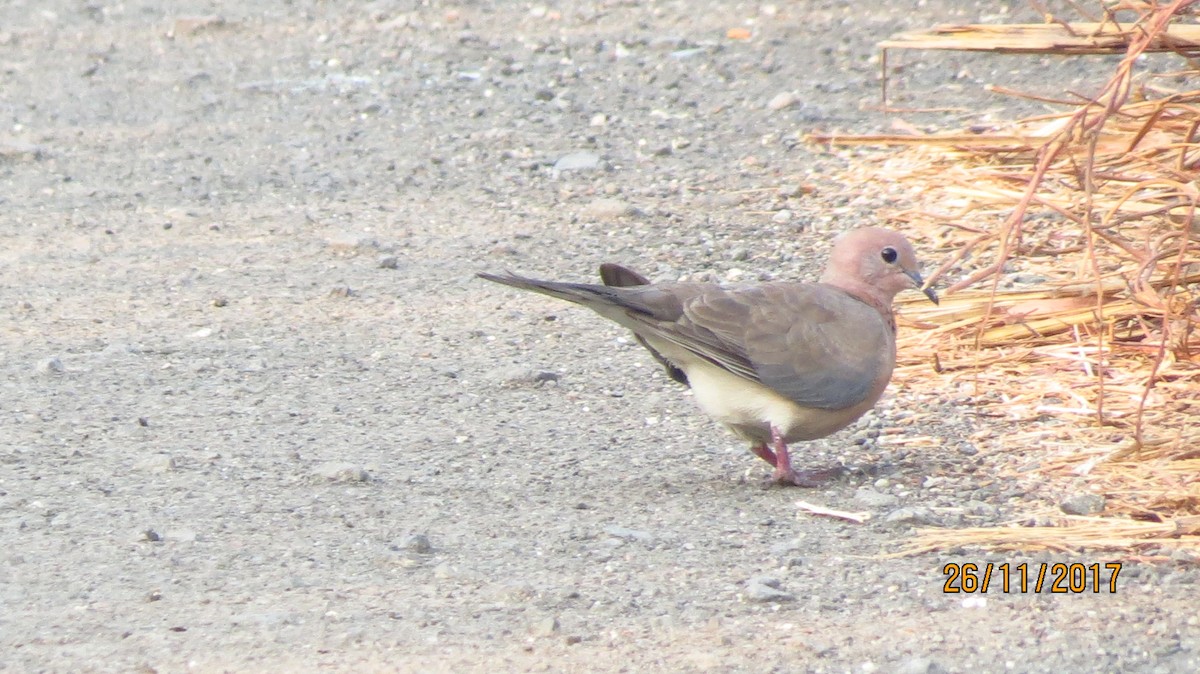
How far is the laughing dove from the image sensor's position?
413 cm

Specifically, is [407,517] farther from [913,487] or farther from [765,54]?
[765,54]

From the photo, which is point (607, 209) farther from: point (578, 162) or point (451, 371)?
point (451, 371)

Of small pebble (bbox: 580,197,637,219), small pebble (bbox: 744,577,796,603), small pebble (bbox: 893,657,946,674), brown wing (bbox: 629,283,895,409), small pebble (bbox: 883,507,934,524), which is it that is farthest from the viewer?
small pebble (bbox: 580,197,637,219)

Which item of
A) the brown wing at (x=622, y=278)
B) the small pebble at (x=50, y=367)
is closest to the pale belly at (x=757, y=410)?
the brown wing at (x=622, y=278)

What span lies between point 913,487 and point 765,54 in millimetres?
5117

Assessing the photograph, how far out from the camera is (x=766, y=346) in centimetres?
418

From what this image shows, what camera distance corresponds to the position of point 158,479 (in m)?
4.18

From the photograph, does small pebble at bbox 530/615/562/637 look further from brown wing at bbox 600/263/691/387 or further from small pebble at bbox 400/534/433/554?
brown wing at bbox 600/263/691/387

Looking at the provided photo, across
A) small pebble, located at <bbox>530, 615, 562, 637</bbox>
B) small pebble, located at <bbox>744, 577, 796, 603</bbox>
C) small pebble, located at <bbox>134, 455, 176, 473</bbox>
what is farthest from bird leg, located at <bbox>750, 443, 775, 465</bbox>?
small pebble, located at <bbox>134, 455, 176, 473</bbox>

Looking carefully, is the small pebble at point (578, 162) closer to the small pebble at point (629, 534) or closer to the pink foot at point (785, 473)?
the pink foot at point (785, 473)

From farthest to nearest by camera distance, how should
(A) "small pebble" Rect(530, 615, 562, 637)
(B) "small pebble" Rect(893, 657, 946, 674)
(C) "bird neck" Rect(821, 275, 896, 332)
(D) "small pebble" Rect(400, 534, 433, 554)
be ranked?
(C) "bird neck" Rect(821, 275, 896, 332), (D) "small pebble" Rect(400, 534, 433, 554), (A) "small pebble" Rect(530, 615, 562, 637), (B) "small pebble" Rect(893, 657, 946, 674)
